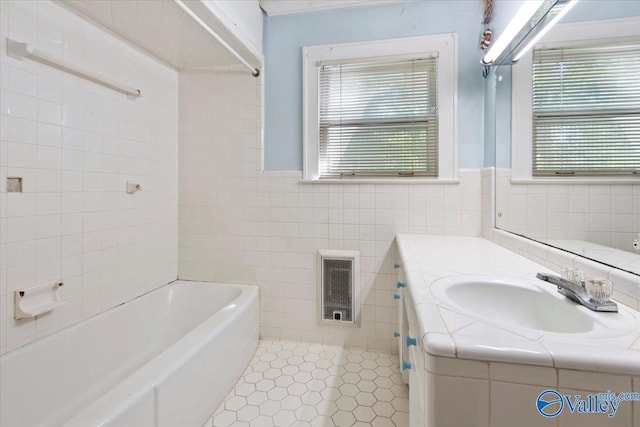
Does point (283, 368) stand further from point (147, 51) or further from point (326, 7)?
point (326, 7)

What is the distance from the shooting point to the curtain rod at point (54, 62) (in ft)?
4.00

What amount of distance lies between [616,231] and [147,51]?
2.59m

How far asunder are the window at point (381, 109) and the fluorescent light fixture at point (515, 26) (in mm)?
333

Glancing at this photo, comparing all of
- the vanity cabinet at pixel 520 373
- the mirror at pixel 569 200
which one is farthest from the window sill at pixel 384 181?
the vanity cabinet at pixel 520 373

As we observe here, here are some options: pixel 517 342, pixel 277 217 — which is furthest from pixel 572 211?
pixel 277 217

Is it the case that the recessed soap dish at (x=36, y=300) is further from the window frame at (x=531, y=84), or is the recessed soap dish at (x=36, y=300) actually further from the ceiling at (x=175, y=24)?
the window frame at (x=531, y=84)

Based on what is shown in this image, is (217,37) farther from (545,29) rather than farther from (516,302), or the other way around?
(516,302)

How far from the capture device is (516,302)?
94 centimetres

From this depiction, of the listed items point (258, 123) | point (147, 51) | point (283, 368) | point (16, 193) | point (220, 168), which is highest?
point (147, 51)

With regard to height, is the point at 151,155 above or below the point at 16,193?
above

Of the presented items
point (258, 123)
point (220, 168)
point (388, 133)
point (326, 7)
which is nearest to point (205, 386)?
point (220, 168)

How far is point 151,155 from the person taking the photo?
2000 millimetres

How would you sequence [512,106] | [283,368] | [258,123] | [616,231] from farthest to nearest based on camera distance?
1. [258,123]
2. [283,368]
3. [512,106]
4. [616,231]

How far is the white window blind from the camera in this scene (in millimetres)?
847
